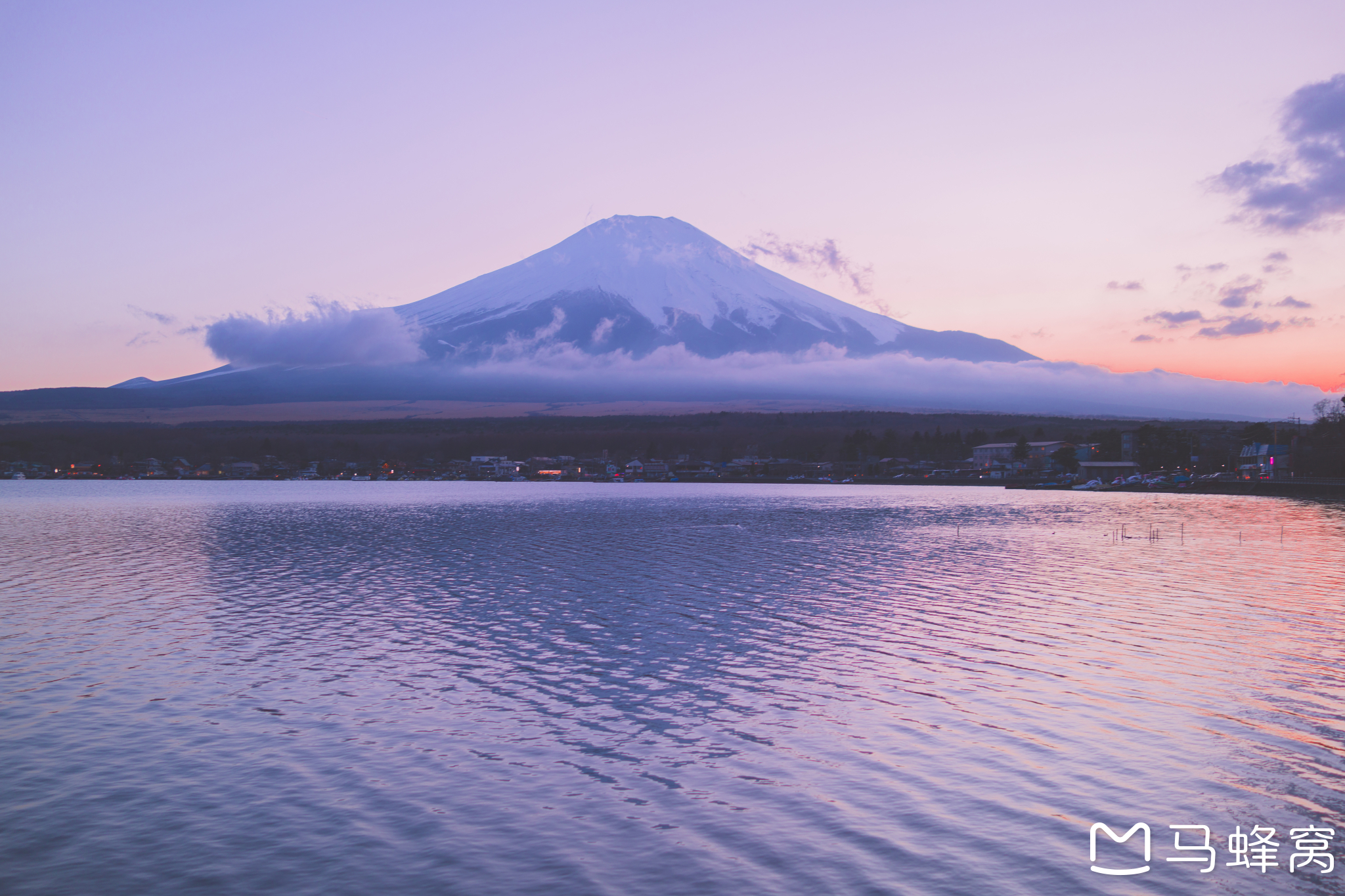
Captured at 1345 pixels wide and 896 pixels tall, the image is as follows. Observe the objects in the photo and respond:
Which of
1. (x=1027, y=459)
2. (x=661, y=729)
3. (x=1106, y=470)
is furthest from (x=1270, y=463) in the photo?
(x=661, y=729)

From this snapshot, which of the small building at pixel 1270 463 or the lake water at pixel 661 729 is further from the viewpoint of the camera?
the small building at pixel 1270 463

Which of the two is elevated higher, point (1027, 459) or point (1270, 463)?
point (1270, 463)

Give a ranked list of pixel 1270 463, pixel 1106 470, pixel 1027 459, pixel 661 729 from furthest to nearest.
A: 1. pixel 1027 459
2. pixel 1106 470
3. pixel 1270 463
4. pixel 661 729

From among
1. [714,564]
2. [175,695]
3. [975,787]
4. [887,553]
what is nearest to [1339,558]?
[887,553]

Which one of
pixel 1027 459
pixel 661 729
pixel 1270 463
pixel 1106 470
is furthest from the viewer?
pixel 1027 459

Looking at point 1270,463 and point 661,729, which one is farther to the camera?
point 1270,463

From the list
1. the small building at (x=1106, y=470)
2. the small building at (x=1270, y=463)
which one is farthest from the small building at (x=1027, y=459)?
the small building at (x=1270, y=463)

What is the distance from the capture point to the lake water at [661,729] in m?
9.32

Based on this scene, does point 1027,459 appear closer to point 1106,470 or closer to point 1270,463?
point 1106,470

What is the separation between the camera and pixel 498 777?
38.6ft

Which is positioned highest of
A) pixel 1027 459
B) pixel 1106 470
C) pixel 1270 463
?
pixel 1270 463

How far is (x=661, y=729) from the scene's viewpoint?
552 inches

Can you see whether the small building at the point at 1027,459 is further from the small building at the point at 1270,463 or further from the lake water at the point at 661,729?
the lake water at the point at 661,729

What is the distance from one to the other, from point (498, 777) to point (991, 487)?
161 metres
